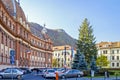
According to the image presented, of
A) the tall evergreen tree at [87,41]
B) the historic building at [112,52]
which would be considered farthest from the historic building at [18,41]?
the historic building at [112,52]

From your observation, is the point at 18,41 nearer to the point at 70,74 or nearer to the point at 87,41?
the point at 87,41

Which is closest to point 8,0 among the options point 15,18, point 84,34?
point 15,18

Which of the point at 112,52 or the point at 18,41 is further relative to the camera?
the point at 112,52

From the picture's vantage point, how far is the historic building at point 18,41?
204 ft

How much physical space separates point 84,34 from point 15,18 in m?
21.9

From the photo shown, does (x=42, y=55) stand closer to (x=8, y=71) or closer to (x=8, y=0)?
(x=8, y=0)

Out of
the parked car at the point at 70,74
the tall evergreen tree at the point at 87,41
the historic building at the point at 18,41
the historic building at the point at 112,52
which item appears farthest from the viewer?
the historic building at the point at 112,52

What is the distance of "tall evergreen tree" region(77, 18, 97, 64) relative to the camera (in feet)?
283

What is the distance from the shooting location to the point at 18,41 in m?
79.9

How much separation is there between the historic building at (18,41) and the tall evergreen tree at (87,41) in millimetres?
16261

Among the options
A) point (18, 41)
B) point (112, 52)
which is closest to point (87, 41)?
point (18, 41)

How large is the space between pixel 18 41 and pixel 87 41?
2073 cm

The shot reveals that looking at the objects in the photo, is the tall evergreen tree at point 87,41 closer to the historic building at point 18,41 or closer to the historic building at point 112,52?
the historic building at point 18,41

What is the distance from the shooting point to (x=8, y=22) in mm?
68875
